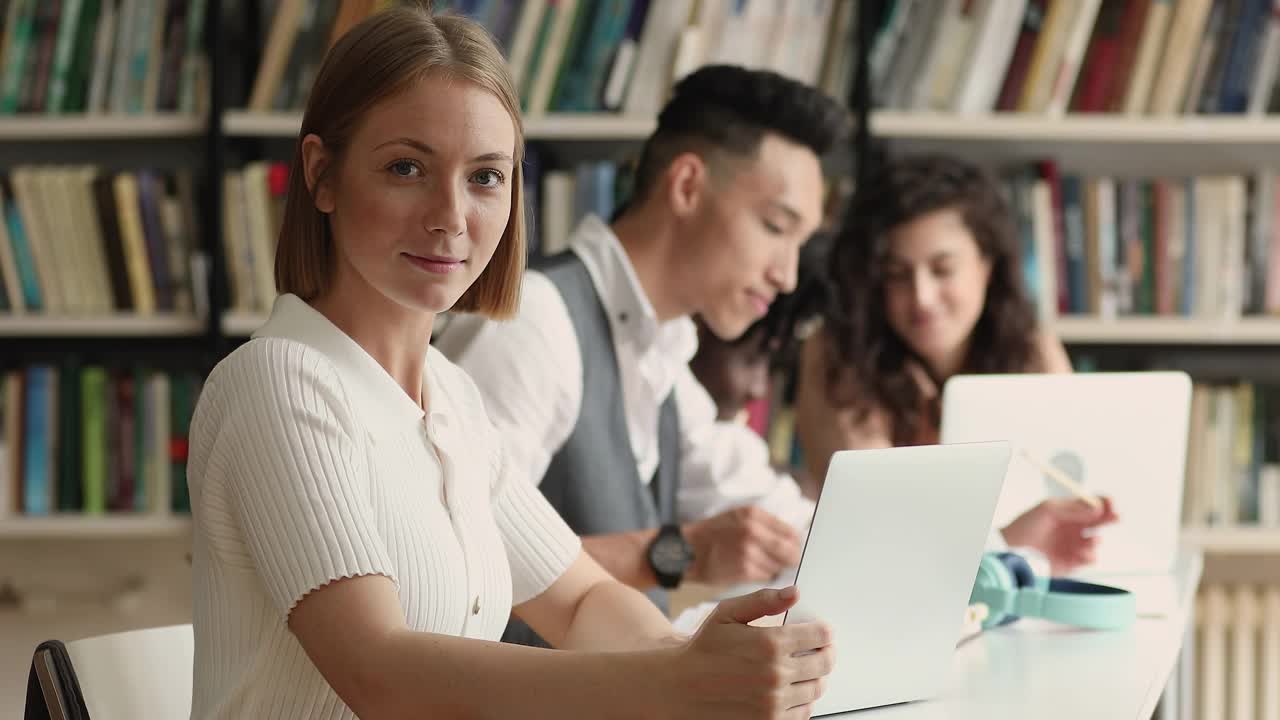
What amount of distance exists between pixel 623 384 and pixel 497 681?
116 cm

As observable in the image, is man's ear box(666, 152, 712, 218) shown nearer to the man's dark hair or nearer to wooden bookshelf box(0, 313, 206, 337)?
the man's dark hair

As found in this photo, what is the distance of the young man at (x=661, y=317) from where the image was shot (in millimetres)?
1760

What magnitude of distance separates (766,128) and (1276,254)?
4.06 ft

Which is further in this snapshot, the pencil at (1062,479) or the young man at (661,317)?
the young man at (661,317)

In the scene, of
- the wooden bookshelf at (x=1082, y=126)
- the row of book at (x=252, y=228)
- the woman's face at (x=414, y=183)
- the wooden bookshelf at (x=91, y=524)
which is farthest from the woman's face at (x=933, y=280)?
the woman's face at (x=414, y=183)

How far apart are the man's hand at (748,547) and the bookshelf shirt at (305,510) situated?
60 cm

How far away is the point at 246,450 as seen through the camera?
2.82ft

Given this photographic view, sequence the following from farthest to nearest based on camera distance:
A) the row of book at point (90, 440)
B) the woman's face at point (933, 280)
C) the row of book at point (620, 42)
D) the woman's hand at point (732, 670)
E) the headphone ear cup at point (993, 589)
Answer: the row of book at point (90, 440) → the row of book at point (620, 42) → the woman's face at point (933, 280) → the headphone ear cup at point (993, 589) → the woman's hand at point (732, 670)

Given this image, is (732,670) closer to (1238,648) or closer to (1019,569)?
(1019,569)

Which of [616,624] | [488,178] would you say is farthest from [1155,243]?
[488,178]

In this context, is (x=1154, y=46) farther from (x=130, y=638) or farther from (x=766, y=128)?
(x=130, y=638)

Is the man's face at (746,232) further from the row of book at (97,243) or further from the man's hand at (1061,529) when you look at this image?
the row of book at (97,243)

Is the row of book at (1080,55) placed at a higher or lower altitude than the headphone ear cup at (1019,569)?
higher

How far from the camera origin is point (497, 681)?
79cm
